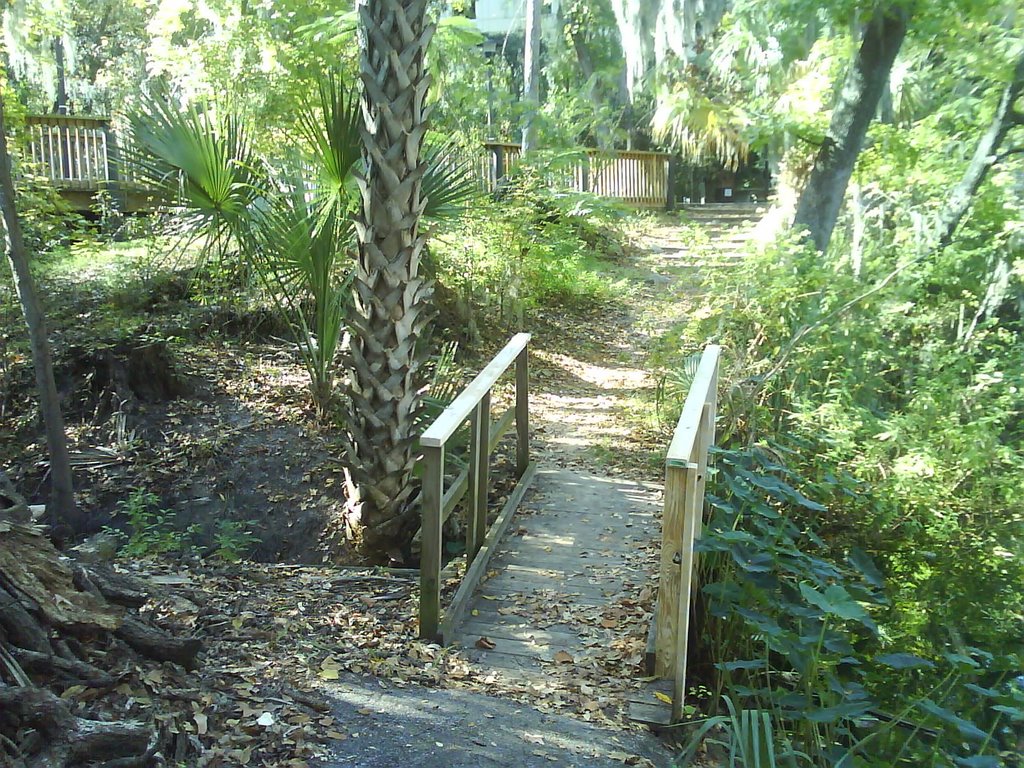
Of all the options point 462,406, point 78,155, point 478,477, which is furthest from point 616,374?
point 78,155

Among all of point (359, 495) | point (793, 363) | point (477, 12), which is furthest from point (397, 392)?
point (477, 12)

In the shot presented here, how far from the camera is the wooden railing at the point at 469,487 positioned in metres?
4.34

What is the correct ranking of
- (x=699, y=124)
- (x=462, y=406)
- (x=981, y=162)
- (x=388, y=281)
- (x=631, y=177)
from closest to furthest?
(x=462, y=406)
(x=388, y=281)
(x=981, y=162)
(x=699, y=124)
(x=631, y=177)

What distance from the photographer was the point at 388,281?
565 centimetres

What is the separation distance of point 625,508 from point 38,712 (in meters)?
4.35

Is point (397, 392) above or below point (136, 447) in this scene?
above

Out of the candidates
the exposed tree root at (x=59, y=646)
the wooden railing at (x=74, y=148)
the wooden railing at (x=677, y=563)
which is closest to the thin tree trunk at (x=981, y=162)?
the wooden railing at (x=677, y=563)

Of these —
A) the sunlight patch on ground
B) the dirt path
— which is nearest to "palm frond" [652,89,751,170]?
the dirt path

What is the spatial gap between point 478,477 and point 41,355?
302 cm

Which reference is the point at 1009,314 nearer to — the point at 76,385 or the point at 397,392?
the point at 397,392

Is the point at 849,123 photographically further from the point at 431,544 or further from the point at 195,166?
the point at 431,544

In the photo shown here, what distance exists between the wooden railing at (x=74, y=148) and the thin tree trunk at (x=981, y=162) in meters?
10.1

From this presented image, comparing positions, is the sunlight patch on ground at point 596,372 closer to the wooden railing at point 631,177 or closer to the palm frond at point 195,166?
the palm frond at point 195,166

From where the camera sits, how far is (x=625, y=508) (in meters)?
6.38
